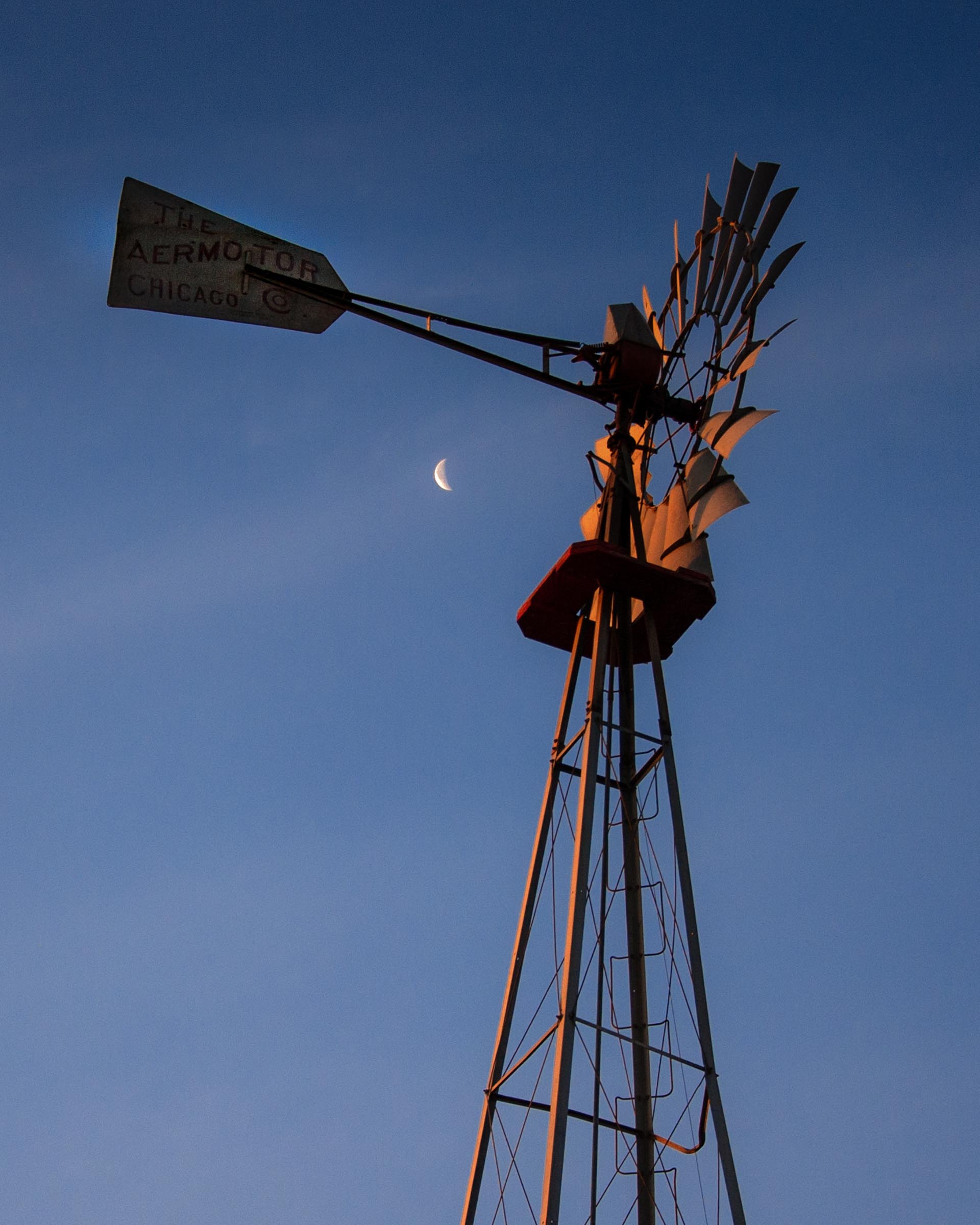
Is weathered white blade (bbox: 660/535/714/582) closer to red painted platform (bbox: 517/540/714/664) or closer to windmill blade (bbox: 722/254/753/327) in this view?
red painted platform (bbox: 517/540/714/664)

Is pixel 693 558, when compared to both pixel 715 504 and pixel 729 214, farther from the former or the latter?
pixel 729 214

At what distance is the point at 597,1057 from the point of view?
13633 millimetres

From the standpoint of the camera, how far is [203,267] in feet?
48.3

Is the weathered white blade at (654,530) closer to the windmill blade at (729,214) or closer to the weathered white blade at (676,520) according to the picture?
the weathered white blade at (676,520)

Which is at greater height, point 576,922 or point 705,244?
point 705,244

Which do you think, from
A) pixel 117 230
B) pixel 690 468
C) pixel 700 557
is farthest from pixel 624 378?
pixel 117 230

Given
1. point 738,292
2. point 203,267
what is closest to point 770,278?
point 738,292

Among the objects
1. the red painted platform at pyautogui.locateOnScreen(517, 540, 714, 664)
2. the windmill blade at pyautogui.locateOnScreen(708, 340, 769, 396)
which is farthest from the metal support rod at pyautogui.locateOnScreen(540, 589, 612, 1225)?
the windmill blade at pyautogui.locateOnScreen(708, 340, 769, 396)

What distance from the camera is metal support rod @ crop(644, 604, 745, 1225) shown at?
1245 centimetres

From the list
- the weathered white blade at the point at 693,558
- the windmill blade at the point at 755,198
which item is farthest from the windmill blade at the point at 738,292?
the weathered white blade at the point at 693,558

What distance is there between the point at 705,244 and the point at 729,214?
49 centimetres

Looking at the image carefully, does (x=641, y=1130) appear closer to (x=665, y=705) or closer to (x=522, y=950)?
(x=522, y=950)

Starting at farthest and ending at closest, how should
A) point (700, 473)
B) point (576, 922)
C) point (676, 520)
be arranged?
1. point (676, 520)
2. point (700, 473)
3. point (576, 922)

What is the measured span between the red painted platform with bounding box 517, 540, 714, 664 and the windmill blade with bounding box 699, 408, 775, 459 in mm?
1592
